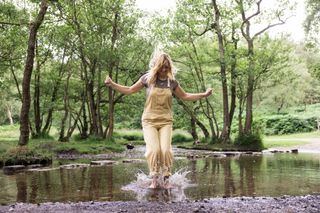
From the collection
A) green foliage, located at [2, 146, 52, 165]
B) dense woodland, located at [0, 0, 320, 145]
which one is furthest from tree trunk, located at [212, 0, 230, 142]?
green foliage, located at [2, 146, 52, 165]

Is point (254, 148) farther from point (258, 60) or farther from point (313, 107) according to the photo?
point (313, 107)

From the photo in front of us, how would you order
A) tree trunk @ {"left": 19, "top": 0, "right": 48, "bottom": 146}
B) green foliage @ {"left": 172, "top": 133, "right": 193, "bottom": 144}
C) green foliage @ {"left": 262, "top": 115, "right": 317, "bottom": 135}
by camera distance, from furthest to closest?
green foliage @ {"left": 262, "top": 115, "right": 317, "bottom": 135} < green foliage @ {"left": 172, "top": 133, "right": 193, "bottom": 144} < tree trunk @ {"left": 19, "top": 0, "right": 48, "bottom": 146}

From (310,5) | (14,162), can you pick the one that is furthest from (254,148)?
(14,162)

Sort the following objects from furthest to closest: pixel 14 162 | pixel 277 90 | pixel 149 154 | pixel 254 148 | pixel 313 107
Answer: pixel 313 107
pixel 277 90
pixel 254 148
pixel 14 162
pixel 149 154

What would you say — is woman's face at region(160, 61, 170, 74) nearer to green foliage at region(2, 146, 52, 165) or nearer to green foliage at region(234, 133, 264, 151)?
green foliage at region(2, 146, 52, 165)

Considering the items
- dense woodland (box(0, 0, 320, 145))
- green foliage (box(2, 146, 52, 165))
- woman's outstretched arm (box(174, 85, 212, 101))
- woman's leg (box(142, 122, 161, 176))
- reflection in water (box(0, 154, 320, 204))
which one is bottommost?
reflection in water (box(0, 154, 320, 204))

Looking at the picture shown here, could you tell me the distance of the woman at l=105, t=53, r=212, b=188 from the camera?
28.2 feet

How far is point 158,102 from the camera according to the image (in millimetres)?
8773

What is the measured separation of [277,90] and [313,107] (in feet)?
27.7

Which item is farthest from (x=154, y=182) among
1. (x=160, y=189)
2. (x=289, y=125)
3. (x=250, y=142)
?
(x=289, y=125)

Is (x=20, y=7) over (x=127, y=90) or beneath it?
over

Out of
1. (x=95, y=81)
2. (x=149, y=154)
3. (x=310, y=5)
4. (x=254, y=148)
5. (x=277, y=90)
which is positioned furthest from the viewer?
(x=277, y=90)

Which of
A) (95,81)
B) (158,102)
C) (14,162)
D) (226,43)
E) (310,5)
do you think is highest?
(310,5)

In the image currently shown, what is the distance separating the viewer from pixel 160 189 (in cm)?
841
